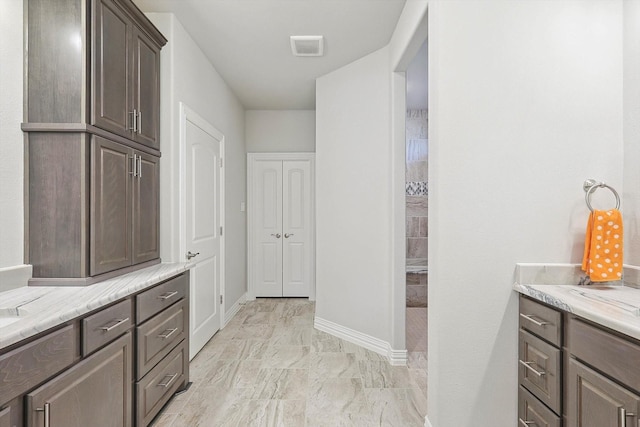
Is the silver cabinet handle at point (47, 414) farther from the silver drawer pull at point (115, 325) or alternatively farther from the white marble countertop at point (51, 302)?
the silver drawer pull at point (115, 325)

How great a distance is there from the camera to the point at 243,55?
358 cm

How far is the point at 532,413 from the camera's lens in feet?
5.73

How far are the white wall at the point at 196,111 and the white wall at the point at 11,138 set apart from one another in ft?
3.23

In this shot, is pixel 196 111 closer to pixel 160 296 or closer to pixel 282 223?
pixel 160 296

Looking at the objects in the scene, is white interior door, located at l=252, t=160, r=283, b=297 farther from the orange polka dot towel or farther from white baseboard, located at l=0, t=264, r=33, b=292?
the orange polka dot towel

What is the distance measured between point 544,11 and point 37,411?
2.68 m

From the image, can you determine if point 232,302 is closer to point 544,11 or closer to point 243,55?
point 243,55

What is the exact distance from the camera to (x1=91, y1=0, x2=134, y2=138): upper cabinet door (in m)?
1.95

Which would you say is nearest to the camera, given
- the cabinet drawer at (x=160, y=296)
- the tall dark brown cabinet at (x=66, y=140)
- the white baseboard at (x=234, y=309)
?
the tall dark brown cabinet at (x=66, y=140)

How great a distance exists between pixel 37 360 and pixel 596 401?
192 centimetres

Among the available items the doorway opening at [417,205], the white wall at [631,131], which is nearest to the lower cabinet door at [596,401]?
the white wall at [631,131]

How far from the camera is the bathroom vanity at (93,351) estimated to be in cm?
122

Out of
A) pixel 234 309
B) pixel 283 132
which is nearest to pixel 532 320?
pixel 234 309

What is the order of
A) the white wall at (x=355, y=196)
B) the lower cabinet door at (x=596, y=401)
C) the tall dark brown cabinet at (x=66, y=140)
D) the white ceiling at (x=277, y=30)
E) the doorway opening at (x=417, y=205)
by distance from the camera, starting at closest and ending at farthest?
the lower cabinet door at (x=596, y=401), the tall dark brown cabinet at (x=66, y=140), the white ceiling at (x=277, y=30), the white wall at (x=355, y=196), the doorway opening at (x=417, y=205)
